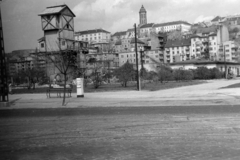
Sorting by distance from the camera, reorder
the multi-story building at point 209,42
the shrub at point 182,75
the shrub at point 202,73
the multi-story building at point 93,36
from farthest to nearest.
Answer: the multi-story building at point 209,42
the multi-story building at point 93,36
the shrub at point 202,73
the shrub at point 182,75

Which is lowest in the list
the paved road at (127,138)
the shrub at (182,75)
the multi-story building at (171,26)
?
the paved road at (127,138)

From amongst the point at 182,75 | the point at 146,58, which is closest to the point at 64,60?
the point at 182,75

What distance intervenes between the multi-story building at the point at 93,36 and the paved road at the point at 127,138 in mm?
60195

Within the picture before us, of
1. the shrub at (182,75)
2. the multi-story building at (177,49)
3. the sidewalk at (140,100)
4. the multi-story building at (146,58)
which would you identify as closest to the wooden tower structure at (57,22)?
the shrub at (182,75)

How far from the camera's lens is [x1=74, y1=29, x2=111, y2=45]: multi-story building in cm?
7238

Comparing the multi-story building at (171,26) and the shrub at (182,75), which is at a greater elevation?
the multi-story building at (171,26)

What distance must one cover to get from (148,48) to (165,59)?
9.33 m

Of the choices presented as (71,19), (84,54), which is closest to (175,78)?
(84,54)

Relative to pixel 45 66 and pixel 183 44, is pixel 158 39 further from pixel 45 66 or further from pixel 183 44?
pixel 45 66

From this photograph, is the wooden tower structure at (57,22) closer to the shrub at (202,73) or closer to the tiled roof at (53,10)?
the tiled roof at (53,10)

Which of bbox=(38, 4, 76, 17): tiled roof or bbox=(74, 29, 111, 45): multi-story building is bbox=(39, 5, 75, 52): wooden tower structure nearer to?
bbox=(38, 4, 76, 17): tiled roof

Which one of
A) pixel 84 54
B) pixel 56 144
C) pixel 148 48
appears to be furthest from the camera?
pixel 148 48

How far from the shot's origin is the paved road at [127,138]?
6520mm

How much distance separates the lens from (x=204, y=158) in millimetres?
5996
